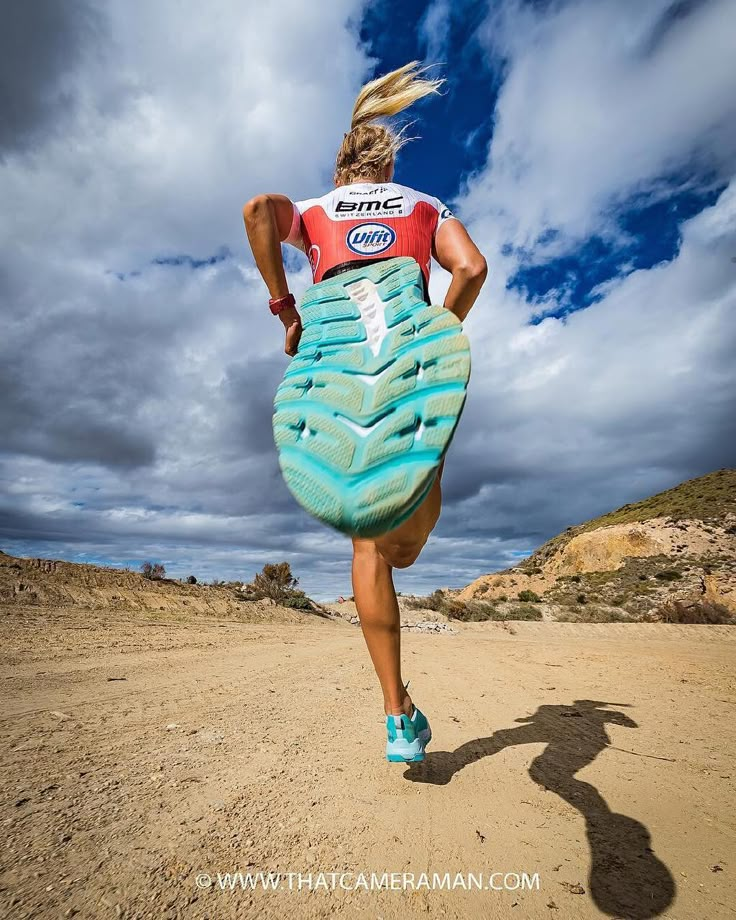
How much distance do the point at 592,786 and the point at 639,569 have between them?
1001 inches

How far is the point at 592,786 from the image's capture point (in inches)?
82.9

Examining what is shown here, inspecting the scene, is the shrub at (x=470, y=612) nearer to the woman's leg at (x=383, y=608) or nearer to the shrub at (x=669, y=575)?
the shrub at (x=669, y=575)

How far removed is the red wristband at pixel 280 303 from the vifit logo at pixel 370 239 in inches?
12.9

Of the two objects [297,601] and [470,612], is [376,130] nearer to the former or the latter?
[297,601]

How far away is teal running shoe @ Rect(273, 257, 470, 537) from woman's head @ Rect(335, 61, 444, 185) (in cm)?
110

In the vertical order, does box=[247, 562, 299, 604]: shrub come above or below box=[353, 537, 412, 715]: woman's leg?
above

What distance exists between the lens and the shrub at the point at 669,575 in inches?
833

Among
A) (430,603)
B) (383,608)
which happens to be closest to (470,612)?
(430,603)

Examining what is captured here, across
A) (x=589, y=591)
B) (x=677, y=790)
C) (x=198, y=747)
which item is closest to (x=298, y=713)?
(x=198, y=747)

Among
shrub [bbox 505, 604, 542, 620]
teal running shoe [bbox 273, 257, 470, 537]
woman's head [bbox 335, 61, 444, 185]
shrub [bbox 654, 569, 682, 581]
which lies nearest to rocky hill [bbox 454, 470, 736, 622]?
shrub [bbox 654, 569, 682, 581]

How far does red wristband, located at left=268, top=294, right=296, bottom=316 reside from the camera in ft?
6.52

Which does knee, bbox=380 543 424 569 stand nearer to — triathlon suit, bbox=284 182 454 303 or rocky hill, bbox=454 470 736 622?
triathlon suit, bbox=284 182 454 303

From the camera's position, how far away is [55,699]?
2895mm

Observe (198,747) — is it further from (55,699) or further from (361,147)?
(361,147)
